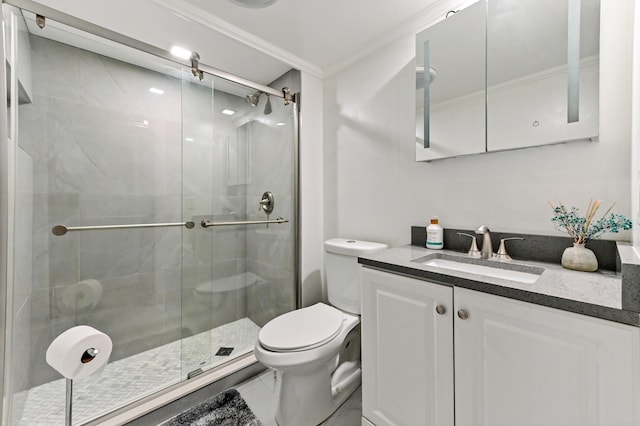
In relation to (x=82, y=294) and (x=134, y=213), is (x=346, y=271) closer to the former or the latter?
(x=134, y=213)

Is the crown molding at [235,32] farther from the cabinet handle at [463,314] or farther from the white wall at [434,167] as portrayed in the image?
the cabinet handle at [463,314]

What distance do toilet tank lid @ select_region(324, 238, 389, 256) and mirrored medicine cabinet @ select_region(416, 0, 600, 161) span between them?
571 mm

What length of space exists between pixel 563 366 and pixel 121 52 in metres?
2.60

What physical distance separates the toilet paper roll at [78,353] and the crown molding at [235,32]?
1.61m

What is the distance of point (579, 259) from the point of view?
0.91 m

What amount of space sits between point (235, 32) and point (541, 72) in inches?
64.3

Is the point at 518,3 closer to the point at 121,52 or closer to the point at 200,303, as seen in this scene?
the point at 121,52

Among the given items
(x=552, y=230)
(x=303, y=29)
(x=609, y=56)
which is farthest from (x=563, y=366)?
(x=303, y=29)

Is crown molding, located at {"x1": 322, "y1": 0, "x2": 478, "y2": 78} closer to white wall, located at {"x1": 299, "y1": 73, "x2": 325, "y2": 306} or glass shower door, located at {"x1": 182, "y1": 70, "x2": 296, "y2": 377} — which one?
white wall, located at {"x1": 299, "y1": 73, "x2": 325, "y2": 306}

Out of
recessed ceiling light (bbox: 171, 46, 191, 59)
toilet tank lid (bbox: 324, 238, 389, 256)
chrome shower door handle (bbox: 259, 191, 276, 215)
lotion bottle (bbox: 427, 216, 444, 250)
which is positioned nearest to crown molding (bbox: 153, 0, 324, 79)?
recessed ceiling light (bbox: 171, 46, 191, 59)

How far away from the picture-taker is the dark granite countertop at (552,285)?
2.01ft

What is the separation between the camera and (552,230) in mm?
1063

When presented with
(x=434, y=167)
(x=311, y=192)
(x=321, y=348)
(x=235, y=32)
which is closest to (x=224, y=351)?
→ (x=321, y=348)

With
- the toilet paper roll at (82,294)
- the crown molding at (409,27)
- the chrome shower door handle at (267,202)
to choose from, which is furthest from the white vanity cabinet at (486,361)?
the toilet paper roll at (82,294)
